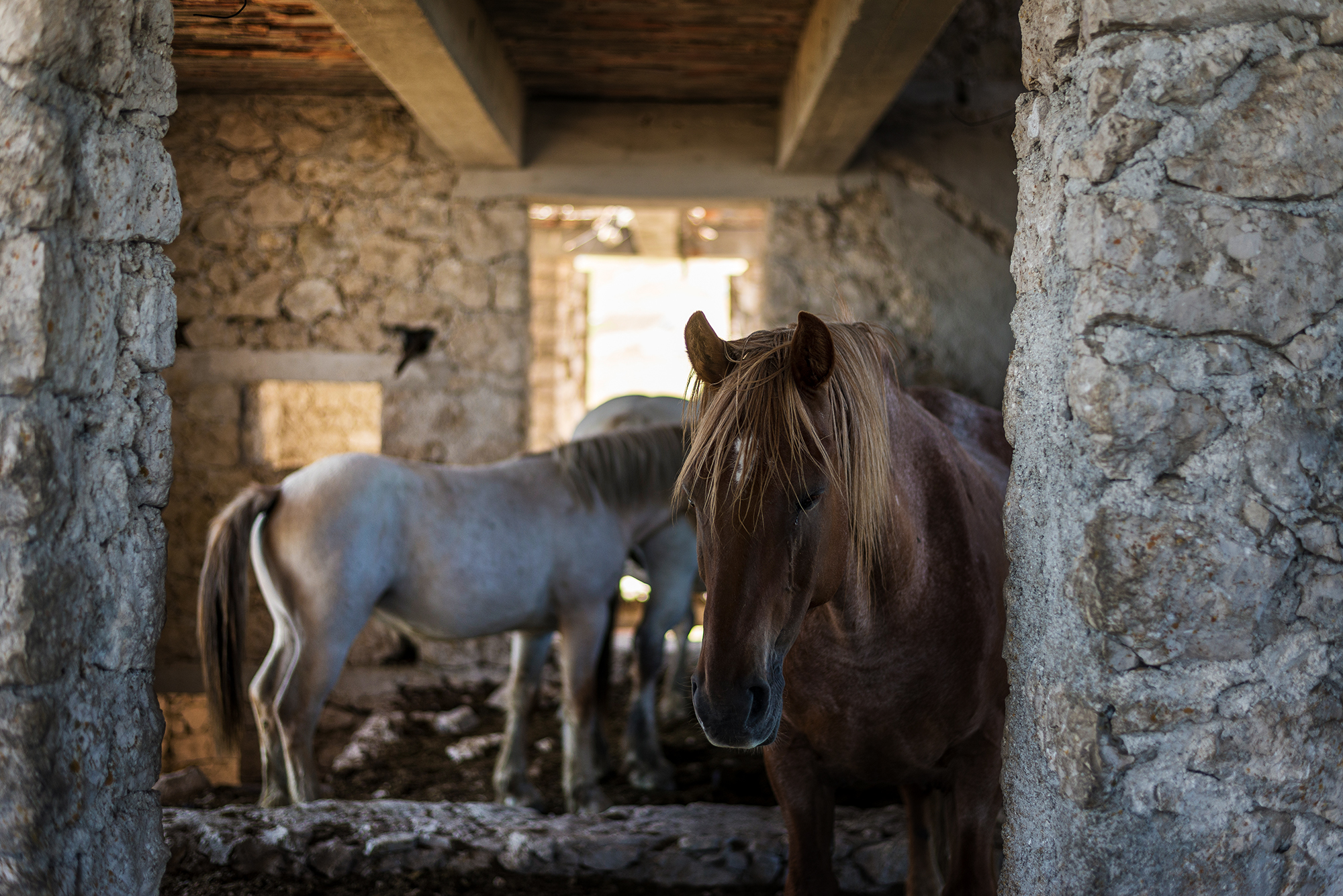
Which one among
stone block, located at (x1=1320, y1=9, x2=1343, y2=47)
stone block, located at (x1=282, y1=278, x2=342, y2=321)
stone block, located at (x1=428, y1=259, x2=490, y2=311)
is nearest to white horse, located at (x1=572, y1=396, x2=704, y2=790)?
stone block, located at (x1=428, y1=259, x2=490, y2=311)

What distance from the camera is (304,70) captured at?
14.9 ft

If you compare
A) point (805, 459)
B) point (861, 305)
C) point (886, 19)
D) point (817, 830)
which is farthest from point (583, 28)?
point (817, 830)

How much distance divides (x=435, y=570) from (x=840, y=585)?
6.70ft

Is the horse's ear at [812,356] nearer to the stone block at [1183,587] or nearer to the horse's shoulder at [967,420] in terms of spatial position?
the stone block at [1183,587]

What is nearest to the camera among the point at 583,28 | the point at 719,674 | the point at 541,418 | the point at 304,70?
the point at 719,674

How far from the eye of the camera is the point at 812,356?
1.48m

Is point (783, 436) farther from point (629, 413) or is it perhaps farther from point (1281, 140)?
point (629, 413)

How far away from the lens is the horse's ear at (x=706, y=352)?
1576 millimetres

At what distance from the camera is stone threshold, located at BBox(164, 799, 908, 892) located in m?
2.40

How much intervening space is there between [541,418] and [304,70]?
7.18 metres

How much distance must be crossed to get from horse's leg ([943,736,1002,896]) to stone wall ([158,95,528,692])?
3640 millimetres

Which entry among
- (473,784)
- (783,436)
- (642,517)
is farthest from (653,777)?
(783,436)

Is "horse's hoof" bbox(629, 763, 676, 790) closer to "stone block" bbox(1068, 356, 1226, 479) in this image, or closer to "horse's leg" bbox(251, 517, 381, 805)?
"horse's leg" bbox(251, 517, 381, 805)

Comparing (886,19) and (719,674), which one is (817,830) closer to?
(719,674)
